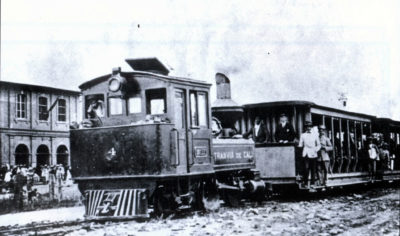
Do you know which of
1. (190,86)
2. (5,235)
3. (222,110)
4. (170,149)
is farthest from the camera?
(222,110)

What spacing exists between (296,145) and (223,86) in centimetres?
250

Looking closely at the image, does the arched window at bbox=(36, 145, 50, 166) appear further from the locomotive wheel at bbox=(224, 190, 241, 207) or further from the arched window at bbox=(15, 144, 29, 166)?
the locomotive wheel at bbox=(224, 190, 241, 207)

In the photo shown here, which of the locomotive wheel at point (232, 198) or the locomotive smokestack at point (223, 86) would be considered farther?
the locomotive smokestack at point (223, 86)

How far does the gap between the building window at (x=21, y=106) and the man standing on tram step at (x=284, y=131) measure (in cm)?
1945

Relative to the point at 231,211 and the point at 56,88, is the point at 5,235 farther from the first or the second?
the point at 56,88

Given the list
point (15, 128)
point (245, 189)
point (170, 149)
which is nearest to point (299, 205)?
point (245, 189)

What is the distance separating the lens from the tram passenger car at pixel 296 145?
1314 cm

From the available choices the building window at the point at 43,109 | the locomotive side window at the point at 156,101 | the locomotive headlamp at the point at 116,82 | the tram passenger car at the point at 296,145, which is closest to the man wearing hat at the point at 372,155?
the tram passenger car at the point at 296,145

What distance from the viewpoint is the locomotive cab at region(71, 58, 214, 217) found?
961 centimetres

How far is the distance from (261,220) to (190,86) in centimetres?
309

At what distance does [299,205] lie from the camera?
11820mm

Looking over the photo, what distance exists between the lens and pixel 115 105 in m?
10.5

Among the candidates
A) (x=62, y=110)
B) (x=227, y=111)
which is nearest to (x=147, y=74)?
(x=227, y=111)

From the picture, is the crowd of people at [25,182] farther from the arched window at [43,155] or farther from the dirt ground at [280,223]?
the dirt ground at [280,223]
